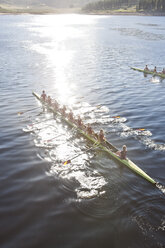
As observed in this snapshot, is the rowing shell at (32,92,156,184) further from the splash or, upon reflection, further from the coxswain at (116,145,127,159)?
the splash

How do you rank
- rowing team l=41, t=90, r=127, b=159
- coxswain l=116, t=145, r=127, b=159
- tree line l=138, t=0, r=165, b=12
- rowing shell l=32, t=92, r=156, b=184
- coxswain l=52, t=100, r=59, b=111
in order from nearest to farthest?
rowing shell l=32, t=92, r=156, b=184 < coxswain l=116, t=145, r=127, b=159 < rowing team l=41, t=90, r=127, b=159 < coxswain l=52, t=100, r=59, b=111 < tree line l=138, t=0, r=165, b=12

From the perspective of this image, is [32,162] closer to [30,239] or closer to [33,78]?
[30,239]

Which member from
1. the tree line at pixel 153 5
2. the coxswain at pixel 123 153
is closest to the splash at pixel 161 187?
the coxswain at pixel 123 153

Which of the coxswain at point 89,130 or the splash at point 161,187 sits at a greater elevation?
the coxswain at point 89,130

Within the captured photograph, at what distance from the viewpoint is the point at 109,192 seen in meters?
15.2

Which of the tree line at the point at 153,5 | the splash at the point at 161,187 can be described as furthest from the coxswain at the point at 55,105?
the tree line at the point at 153,5

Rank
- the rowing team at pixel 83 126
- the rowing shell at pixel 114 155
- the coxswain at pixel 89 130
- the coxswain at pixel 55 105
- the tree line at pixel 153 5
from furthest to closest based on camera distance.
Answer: the tree line at pixel 153 5 < the coxswain at pixel 55 105 < the coxswain at pixel 89 130 < the rowing team at pixel 83 126 < the rowing shell at pixel 114 155

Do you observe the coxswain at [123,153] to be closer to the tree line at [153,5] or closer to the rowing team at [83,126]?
the rowing team at [83,126]

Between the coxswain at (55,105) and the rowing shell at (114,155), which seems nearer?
the rowing shell at (114,155)

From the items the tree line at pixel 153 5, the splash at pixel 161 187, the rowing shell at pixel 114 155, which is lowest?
the splash at pixel 161 187

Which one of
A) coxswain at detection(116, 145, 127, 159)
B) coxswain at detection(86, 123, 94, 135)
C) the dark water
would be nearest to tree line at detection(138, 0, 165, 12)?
the dark water

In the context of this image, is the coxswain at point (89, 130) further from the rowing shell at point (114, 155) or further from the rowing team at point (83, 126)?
the rowing shell at point (114, 155)

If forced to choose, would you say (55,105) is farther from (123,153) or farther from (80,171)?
(123,153)

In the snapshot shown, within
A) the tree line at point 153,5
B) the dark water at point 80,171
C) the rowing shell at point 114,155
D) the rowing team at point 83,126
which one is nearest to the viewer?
the dark water at point 80,171
